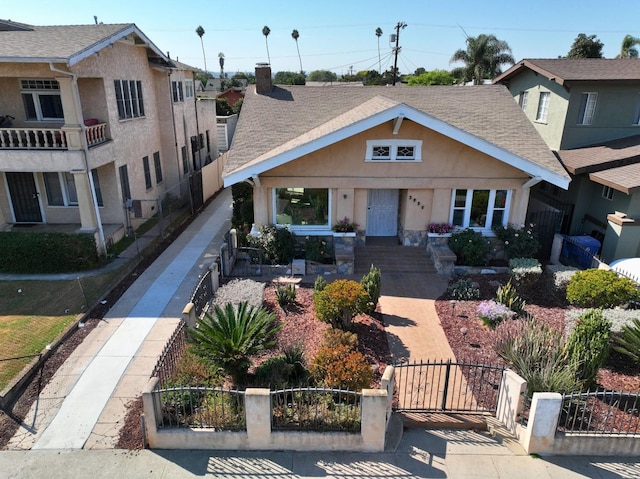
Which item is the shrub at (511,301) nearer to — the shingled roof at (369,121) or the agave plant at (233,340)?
the shingled roof at (369,121)

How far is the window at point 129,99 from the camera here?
59.0 ft

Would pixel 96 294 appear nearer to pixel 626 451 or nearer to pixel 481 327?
pixel 481 327

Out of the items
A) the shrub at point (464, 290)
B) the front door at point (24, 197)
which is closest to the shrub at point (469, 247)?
the shrub at point (464, 290)

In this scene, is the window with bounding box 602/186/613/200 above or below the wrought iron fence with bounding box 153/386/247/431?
above

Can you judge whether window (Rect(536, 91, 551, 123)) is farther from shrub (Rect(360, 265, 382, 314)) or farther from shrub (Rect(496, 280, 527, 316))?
shrub (Rect(360, 265, 382, 314))

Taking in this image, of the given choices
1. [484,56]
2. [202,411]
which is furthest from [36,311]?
[484,56]

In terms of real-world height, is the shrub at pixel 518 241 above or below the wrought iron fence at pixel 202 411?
above

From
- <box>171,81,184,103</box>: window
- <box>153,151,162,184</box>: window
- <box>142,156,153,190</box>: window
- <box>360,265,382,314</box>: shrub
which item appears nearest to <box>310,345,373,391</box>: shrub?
<box>360,265,382,314</box>: shrub

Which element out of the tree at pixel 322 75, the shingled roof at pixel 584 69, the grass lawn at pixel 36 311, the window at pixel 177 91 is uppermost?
the tree at pixel 322 75

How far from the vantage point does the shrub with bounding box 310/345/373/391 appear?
8102 mm

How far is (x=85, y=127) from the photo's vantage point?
15094 millimetres

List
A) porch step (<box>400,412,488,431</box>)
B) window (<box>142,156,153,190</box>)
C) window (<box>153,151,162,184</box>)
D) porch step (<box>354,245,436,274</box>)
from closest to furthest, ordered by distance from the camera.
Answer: porch step (<box>400,412,488,431</box>) → porch step (<box>354,245,436,274</box>) → window (<box>142,156,153,190</box>) → window (<box>153,151,162,184</box>)

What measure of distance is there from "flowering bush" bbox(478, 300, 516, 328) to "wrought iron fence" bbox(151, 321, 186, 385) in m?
7.66

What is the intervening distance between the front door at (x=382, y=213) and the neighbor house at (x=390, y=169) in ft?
0.12
